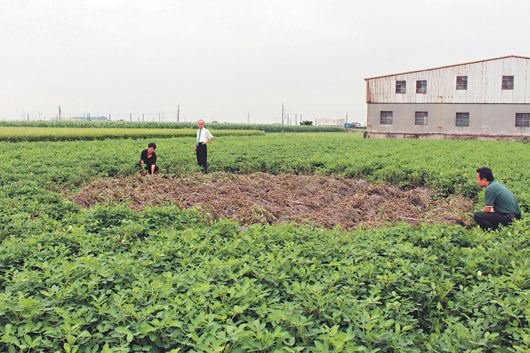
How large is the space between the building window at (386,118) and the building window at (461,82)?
579 centimetres

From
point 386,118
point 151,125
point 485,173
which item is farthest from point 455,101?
point 485,173

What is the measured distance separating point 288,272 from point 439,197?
30.7 feet

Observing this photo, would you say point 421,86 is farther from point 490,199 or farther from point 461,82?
point 490,199

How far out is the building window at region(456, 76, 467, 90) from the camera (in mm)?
40594

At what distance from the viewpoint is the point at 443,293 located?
4.23m

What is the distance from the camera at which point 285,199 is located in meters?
12.0

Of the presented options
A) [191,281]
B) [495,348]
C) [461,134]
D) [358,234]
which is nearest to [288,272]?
[191,281]

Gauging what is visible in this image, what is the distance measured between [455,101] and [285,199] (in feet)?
109

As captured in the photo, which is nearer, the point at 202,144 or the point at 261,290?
the point at 261,290

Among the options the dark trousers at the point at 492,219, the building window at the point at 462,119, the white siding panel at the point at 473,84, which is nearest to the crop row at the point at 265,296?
the dark trousers at the point at 492,219

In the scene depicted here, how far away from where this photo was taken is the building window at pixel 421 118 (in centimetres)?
4209

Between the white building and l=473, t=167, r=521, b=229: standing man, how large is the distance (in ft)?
113

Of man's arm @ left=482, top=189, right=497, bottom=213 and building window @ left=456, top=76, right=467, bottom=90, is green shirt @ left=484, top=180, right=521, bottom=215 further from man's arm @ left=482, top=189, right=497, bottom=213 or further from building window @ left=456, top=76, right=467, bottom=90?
building window @ left=456, top=76, right=467, bottom=90

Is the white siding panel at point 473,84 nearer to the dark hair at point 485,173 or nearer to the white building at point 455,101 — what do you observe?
the white building at point 455,101
